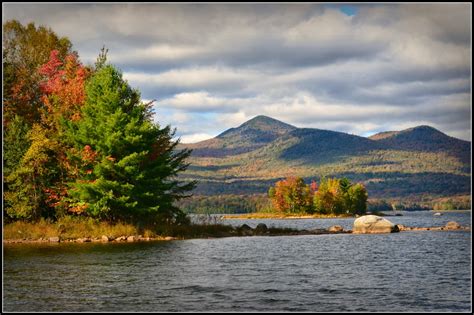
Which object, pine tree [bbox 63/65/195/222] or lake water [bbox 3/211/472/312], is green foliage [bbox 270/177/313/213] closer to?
pine tree [bbox 63/65/195/222]

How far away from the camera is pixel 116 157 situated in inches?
2301

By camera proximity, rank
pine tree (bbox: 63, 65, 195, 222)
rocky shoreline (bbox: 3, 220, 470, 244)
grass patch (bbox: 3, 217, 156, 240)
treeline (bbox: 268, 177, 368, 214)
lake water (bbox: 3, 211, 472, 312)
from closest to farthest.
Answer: lake water (bbox: 3, 211, 472, 312), rocky shoreline (bbox: 3, 220, 470, 244), grass patch (bbox: 3, 217, 156, 240), pine tree (bbox: 63, 65, 195, 222), treeline (bbox: 268, 177, 368, 214)

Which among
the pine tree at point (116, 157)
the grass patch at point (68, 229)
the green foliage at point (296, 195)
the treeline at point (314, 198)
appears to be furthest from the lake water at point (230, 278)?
the treeline at point (314, 198)

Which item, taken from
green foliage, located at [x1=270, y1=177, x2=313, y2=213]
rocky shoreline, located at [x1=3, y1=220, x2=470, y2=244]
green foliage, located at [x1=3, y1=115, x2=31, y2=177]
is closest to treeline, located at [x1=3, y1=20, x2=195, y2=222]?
green foliage, located at [x1=3, y1=115, x2=31, y2=177]

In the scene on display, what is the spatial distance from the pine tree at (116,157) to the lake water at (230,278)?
7.52m

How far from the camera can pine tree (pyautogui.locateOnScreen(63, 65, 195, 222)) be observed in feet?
184

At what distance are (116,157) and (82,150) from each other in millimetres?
3404

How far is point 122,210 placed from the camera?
192ft

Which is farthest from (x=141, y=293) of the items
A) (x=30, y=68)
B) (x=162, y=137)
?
(x=30, y=68)

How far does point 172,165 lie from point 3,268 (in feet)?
94.7

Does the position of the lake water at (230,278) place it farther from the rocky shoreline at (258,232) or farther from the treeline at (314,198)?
the treeline at (314,198)

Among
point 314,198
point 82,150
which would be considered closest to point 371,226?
point 82,150

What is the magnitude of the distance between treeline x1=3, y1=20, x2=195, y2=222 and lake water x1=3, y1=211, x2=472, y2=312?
8158mm

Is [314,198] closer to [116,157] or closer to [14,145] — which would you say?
[116,157]
